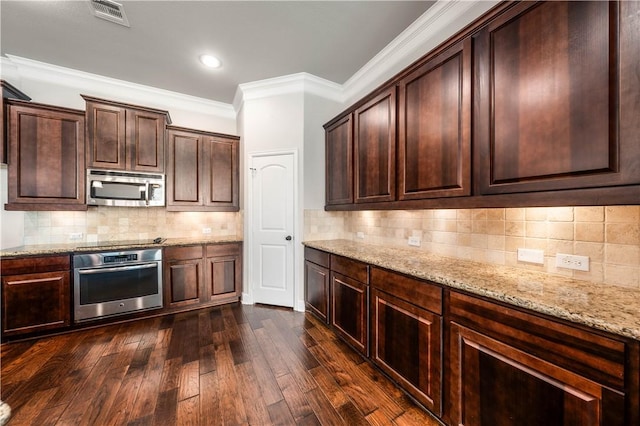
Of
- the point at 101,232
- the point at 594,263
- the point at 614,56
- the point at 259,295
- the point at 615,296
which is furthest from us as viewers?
the point at 259,295

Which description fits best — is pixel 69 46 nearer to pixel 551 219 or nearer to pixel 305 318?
→ pixel 305 318

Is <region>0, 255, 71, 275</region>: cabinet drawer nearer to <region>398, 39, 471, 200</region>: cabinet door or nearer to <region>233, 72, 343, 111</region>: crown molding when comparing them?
<region>233, 72, 343, 111</region>: crown molding

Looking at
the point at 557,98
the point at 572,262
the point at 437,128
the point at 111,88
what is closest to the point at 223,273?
the point at 111,88

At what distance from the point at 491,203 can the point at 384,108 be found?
1.29 meters

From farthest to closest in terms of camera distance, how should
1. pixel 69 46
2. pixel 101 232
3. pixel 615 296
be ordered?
pixel 101 232 → pixel 69 46 → pixel 615 296

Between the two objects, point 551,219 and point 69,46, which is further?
point 69,46

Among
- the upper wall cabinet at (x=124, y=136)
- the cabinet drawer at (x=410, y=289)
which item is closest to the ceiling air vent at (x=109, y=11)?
the upper wall cabinet at (x=124, y=136)

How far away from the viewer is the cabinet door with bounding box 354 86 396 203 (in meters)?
2.20

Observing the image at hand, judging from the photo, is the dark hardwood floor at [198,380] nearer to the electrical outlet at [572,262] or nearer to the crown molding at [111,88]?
the electrical outlet at [572,262]

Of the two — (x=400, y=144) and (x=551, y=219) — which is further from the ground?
(x=400, y=144)

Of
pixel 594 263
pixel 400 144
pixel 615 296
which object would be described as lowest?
pixel 615 296

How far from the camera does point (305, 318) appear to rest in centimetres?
302

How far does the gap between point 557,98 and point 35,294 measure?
4.53m

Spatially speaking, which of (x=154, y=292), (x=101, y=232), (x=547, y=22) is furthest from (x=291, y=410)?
(x=101, y=232)
